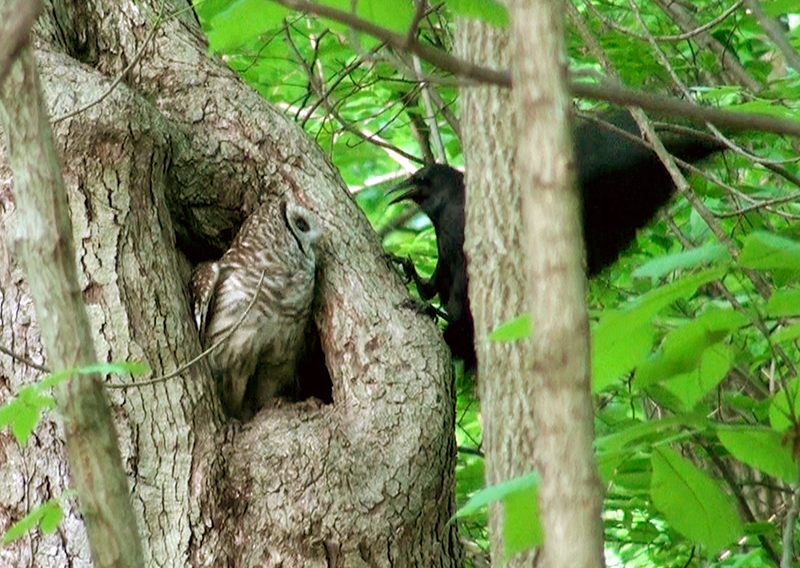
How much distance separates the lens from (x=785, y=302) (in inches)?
40.6

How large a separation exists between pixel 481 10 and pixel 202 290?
1.74 m

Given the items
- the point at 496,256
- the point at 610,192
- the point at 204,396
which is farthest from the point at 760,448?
the point at 610,192

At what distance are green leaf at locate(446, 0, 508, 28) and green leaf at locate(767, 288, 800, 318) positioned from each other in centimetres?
36

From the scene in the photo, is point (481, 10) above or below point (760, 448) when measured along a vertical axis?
above

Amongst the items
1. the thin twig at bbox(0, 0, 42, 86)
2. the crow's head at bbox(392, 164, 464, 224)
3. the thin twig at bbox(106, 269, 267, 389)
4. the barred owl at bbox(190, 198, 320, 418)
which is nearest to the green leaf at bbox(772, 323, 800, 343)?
the thin twig at bbox(0, 0, 42, 86)

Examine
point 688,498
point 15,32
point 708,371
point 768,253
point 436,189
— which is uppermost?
point 436,189

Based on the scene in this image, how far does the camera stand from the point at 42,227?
3.45 ft

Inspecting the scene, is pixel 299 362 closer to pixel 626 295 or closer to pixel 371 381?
pixel 371 381

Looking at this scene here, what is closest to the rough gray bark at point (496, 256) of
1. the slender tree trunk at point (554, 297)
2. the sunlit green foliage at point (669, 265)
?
the sunlit green foliage at point (669, 265)

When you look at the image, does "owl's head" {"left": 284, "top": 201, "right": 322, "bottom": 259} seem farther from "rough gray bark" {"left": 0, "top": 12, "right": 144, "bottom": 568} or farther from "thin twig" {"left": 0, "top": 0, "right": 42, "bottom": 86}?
"thin twig" {"left": 0, "top": 0, "right": 42, "bottom": 86}

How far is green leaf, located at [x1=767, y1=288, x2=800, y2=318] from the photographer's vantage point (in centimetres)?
103

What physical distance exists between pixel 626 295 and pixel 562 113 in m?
3.02

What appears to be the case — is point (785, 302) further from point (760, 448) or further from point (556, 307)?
point (556, 307)

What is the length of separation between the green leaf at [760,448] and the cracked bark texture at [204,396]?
4.79 feet
